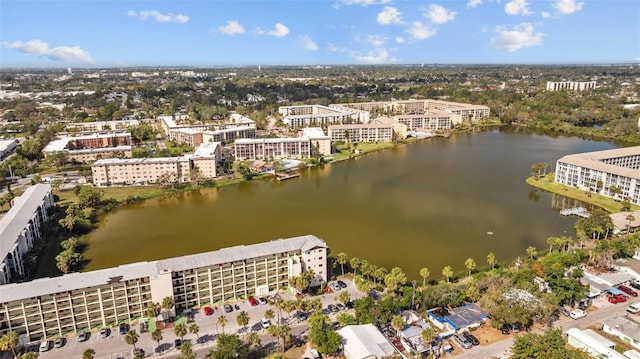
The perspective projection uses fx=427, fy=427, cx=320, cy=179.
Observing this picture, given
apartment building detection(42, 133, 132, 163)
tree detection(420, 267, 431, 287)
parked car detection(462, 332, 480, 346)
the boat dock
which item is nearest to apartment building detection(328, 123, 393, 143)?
→ apartment building detection(42, 133, 132, 163)

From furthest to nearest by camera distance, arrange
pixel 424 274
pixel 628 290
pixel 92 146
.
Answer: pixel 92 146 → pixel 424 274 → pixel 628 290

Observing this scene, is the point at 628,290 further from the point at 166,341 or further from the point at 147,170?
the point at 147,170

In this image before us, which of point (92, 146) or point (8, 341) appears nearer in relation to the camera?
point (8, 341)

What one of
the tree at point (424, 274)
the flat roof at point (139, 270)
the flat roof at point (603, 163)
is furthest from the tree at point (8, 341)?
the flat roof at point (603, 163)

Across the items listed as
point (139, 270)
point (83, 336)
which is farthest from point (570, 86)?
point (83, 336)

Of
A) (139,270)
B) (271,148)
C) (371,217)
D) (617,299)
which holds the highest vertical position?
(271,148)

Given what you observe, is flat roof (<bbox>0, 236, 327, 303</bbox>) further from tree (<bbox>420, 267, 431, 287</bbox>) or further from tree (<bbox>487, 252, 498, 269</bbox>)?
tree (<bbox>487, 252, 498, 269</bbox>)

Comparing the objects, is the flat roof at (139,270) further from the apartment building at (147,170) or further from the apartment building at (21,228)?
the apartment building at (147,170)
